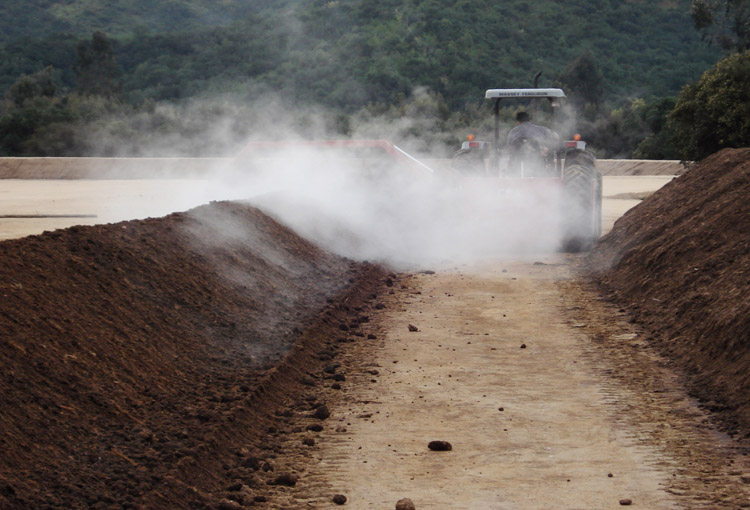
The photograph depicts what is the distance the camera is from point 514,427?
6359 mm

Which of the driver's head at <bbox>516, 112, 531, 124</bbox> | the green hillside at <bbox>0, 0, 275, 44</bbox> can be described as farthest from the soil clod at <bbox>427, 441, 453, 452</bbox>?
the green hillside at <bbox>0, 0, 275, 44</bbox>

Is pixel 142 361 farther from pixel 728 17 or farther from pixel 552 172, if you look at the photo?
pixel 728 17

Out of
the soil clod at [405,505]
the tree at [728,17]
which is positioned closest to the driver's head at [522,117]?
the soil clod at [405,505]

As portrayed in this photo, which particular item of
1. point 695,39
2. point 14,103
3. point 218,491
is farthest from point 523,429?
point 695,39

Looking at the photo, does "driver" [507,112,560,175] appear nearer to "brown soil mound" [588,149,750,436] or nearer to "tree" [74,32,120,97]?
"brown soil mound" [588,149,750,436]

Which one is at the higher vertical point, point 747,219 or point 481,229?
point 747,219

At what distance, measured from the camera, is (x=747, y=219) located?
10.6 m

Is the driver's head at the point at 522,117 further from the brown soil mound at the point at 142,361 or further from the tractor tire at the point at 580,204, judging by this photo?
the brown soil mound at the point at 142,361

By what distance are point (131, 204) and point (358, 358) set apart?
1774 cm

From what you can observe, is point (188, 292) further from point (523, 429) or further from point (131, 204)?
point (131, 204)

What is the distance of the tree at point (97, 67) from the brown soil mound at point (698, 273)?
66.9 meters

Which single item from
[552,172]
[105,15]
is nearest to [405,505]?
[552,172]

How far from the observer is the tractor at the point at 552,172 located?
14.9 m

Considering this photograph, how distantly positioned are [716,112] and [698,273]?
13235mm
